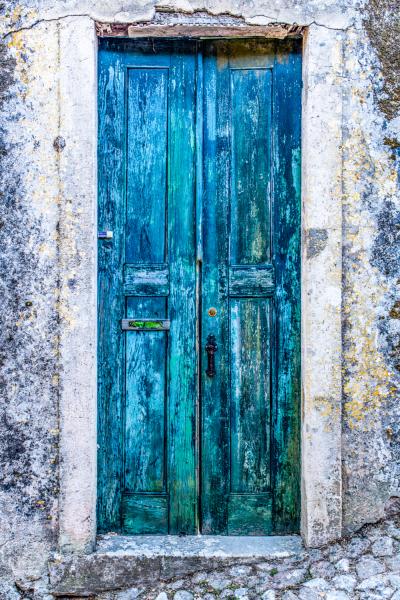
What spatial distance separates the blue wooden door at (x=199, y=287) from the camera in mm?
3301

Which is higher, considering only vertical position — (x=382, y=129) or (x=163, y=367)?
(x=382, y=129)

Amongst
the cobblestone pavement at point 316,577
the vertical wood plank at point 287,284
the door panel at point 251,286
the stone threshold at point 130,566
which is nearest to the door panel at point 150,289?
the door panel at point 251,286

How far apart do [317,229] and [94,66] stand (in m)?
1.42

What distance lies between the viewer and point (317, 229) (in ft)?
10.3

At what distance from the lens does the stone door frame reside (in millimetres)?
3113

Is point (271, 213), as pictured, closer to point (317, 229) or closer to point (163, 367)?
point (317, 229)

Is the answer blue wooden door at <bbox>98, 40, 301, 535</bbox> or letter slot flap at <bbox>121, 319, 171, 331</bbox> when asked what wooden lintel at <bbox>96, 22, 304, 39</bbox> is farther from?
letter slot flap at <bbox>121, 319, 171, 331</bbox>

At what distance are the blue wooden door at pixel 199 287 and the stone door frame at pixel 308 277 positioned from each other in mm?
170

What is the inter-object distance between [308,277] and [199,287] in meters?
0.59

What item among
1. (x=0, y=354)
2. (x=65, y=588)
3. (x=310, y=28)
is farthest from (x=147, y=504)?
(x=310, y=28)

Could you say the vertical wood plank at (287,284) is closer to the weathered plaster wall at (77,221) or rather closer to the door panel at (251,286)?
the door panel at (251,286)

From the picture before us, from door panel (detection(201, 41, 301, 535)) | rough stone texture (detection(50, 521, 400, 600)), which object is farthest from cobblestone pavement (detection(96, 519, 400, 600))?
door panel (detection(201, 41, 301, 535))

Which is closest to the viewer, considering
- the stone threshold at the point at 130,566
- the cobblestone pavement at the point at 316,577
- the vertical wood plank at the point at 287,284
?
the cobblestone pavement at the point at 316,577

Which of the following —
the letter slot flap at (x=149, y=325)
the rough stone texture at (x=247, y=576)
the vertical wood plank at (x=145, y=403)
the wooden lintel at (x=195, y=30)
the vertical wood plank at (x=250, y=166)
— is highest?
the wooden lintel at (x=195, y=30)
